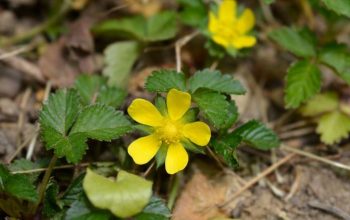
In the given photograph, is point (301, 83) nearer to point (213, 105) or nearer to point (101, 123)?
point (213, 105)

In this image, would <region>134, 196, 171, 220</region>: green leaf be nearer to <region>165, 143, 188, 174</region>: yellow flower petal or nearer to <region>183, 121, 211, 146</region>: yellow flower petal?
<region>165, 143, 188, 174</region>: yellow flower petal

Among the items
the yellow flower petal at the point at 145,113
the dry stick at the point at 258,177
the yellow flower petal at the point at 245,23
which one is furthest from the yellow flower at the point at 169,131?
the yellow flower petal at the point at 245,23

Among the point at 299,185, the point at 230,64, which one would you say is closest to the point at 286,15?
the point at 230,64

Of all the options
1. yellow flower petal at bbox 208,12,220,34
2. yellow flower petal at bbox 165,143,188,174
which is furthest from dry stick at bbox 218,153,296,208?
yellow flower petal at bbox 208,12,220,34

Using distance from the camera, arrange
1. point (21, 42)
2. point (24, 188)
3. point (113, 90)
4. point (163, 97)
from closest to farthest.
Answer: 1. point (24, 188)
2. point (163, 97)
3. point (113, 90)
4. point (21, 42)

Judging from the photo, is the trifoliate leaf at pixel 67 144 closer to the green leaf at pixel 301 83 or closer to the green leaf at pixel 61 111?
the green leaf at pixel 61 111

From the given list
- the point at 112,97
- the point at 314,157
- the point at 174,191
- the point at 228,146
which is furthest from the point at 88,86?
the point at 314,157

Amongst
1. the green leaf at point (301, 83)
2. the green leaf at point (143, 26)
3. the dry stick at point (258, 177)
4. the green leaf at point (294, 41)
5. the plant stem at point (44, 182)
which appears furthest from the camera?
the green leaf at point (143, 26)

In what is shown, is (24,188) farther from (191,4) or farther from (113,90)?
(191,4)
